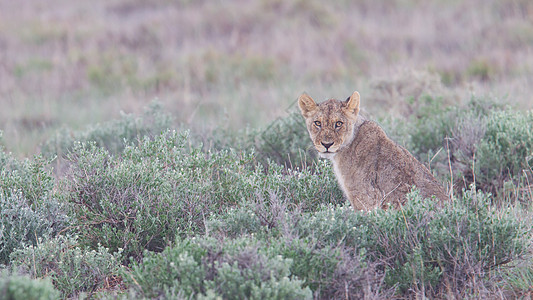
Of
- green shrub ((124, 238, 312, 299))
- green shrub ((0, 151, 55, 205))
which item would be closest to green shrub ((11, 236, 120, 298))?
green shrub ((124, 238, 312, 299))

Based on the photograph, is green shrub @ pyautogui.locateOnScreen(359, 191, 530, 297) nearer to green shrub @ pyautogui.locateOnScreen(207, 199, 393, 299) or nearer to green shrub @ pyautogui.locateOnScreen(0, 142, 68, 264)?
green shrub @ pyautogui.locateOnScreen(207, 199, 393, 299)

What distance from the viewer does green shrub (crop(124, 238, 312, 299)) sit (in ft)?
12.1

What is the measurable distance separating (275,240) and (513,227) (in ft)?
6.05

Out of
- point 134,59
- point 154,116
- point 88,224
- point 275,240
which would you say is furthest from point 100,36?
point 275,240

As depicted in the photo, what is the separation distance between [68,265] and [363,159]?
279 cm

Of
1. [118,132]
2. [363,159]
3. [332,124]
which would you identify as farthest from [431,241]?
[118,132]

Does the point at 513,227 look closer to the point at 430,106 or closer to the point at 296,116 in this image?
the point at 296,116

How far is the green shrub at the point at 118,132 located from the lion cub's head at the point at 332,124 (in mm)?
3524

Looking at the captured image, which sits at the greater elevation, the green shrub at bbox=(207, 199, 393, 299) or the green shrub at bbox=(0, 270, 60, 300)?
the green shrub at bbox=(0, 270, 60, 300)

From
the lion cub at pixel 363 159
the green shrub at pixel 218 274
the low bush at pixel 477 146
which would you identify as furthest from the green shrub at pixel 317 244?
the low bush at pixel 477 146

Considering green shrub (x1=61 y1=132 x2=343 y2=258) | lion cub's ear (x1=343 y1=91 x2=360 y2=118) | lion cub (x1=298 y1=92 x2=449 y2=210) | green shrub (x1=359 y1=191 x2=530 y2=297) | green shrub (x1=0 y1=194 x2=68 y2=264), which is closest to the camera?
green shrub (x1=359 y1=191 x2=530 y2=297)

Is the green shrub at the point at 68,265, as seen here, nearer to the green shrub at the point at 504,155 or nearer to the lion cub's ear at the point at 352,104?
the lion cub's ear at the point at 352,104

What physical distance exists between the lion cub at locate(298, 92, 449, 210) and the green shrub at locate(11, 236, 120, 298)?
2204mm

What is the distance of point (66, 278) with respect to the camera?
4.43 m
